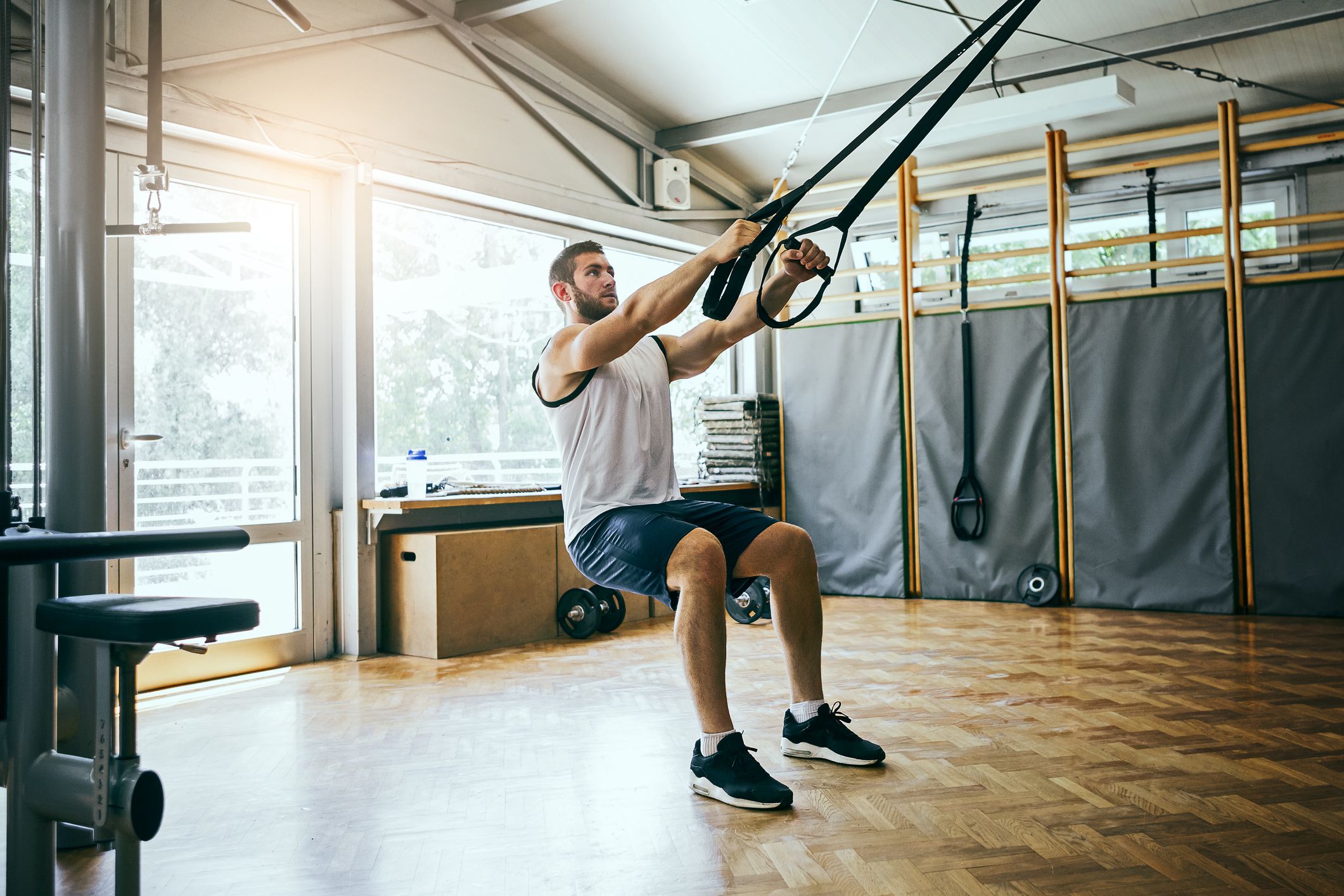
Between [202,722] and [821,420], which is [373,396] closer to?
[202,722]

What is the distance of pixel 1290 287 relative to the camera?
5.22 metres

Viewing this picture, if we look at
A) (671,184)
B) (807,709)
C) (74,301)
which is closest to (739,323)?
(807,709)

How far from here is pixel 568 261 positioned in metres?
2.90

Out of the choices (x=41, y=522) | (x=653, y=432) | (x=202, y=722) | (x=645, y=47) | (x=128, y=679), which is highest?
(x=645, y=47)

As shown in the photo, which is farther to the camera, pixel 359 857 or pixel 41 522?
pixel 41 522

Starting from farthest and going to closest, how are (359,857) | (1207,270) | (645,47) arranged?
(1207,270) < (645,47) < (359,857)

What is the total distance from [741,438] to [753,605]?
1.62 metres

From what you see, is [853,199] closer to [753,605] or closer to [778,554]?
[778,554]

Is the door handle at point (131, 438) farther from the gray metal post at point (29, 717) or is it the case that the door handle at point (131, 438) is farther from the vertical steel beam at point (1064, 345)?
the vertical steel beam at point (1064, 345)

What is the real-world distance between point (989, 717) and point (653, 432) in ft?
4.78

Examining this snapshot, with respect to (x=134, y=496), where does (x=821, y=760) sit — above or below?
below

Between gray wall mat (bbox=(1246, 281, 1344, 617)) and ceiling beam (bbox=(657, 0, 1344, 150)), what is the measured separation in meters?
1.35

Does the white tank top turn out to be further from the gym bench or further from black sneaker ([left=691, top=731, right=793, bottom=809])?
the gym bench

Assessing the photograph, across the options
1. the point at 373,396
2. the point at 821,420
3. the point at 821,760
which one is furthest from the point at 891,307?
the point at 821,760
